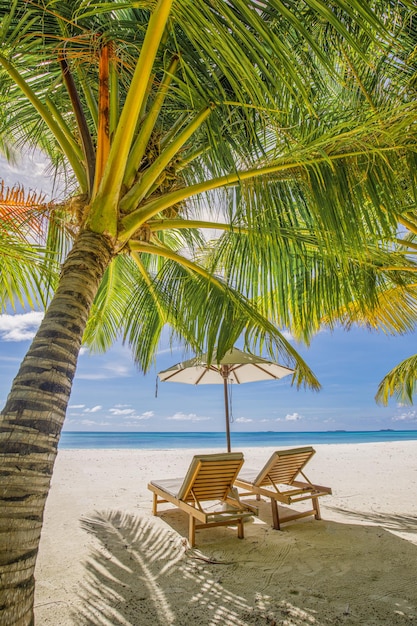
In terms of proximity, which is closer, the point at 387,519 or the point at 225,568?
the point at 225,568

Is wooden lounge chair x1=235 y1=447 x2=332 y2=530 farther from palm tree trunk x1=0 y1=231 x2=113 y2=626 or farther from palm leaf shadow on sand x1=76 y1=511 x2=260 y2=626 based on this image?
palm tree trunk x1=0 y1=231 x2=113 y2=626

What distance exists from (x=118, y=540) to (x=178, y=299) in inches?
103

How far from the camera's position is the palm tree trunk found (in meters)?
1.26

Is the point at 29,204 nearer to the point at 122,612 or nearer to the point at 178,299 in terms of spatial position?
the point at 178,299

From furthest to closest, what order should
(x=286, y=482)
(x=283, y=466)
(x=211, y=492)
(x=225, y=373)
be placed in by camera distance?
(x=225, y=373), (x=286, y=482), (x=283, y=466), (x=211, y=492)

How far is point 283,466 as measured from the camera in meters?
4.67

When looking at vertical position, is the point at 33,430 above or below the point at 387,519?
above

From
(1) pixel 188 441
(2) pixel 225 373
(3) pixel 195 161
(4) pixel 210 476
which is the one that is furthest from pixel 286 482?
(1) pixel 188 441

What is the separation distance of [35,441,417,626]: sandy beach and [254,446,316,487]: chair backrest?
1.63 ft

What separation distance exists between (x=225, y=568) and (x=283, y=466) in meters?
1.73

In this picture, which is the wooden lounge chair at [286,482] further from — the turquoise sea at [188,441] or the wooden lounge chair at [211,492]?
the turquoise sea at [188,441]

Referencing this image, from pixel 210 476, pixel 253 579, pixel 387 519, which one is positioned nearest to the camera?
pixel 253 579

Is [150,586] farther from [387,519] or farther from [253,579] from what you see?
[387,519]

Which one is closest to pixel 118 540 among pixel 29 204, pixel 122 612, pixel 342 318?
pixel 122 612
